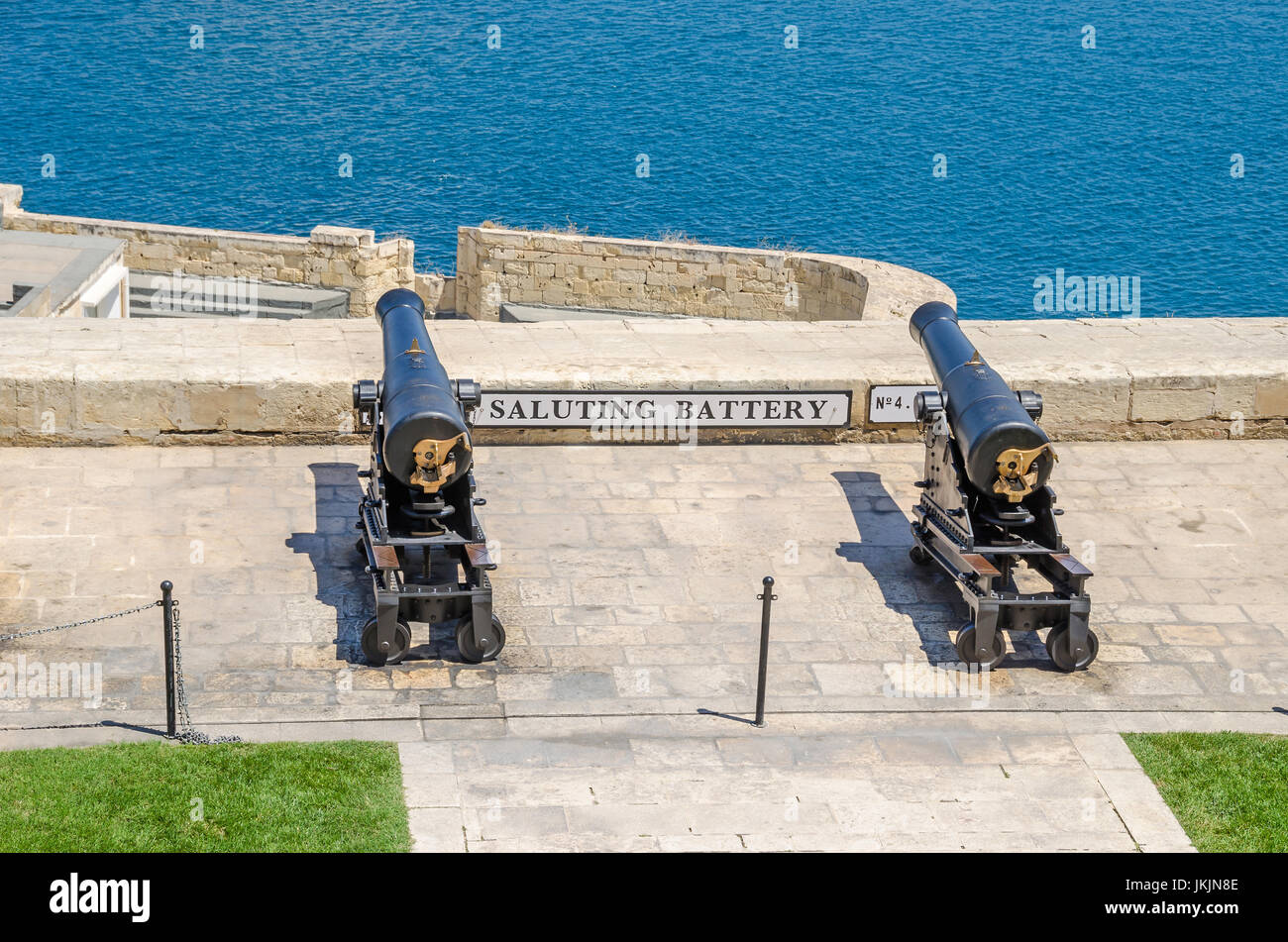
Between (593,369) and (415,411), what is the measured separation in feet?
12.3

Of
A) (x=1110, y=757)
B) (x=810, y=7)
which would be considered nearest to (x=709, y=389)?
(x=1110, y=757)

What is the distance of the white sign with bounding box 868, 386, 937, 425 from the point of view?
1427 cm

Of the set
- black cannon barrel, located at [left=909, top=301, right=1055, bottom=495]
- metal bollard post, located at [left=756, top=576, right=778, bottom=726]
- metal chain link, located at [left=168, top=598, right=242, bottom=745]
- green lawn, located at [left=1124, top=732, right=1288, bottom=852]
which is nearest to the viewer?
green lawn, located at [left=1124, top=732, right=1288, bottom=852]

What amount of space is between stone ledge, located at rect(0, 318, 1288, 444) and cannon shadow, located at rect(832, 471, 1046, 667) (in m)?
1.10

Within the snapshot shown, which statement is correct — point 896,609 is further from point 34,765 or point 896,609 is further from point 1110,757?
point 34,765

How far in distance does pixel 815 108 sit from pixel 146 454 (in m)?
49.4

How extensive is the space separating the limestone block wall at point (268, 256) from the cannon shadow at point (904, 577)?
1864 centimetres

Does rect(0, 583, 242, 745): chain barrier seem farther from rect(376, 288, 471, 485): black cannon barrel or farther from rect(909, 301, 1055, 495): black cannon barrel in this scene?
rect(909, 301, 1055, 495): black cannon barrel

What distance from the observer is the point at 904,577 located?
12.2 m

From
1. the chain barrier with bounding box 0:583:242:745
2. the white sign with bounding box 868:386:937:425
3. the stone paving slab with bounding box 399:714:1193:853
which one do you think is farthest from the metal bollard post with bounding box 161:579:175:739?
the white sign with bounding box 868:386:937:425

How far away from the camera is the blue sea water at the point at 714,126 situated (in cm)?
4909

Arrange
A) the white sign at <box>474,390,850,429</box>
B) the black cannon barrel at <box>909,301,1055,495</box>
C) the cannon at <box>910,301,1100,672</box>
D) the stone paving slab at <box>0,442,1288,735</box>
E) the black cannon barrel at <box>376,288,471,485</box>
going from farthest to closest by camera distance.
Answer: the white sign at <box>474,390,850,429</box> < the black cannon barrel at <box>909,301,1055,495</box> < the cannon at <box>910,301,1100,672</box> < the black cannon barrel at <box>376,288,471,485</box> < the stone paving slab at <box>0,442,1288,735</box>

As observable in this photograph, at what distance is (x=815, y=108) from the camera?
2365 inches

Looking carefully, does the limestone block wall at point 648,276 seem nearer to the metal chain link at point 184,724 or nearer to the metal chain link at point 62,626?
the metal chain link at point 62,626
